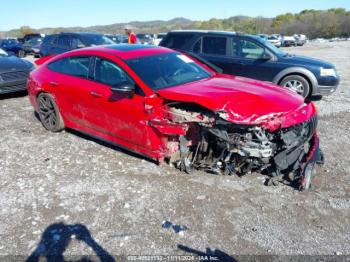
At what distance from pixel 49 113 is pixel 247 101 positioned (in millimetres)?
3608

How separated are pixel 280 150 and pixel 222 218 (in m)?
1.05

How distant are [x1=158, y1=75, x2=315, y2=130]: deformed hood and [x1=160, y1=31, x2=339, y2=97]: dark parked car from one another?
3.40 meters

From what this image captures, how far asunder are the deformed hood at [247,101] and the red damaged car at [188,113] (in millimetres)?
11

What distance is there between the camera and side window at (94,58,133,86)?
169 inches

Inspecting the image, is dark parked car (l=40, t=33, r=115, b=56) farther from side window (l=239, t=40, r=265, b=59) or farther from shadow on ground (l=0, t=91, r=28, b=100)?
side window (l=239, t=40, r=265, b=59)

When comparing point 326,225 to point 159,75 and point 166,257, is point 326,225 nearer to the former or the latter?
point 166,257

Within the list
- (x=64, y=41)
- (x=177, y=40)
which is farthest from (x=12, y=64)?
(x=177, y=40)

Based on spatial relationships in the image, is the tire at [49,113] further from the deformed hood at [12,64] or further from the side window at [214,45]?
the side window at [214,45]

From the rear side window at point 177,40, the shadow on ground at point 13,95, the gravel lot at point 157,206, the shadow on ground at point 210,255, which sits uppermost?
the rear side window at point 177,40

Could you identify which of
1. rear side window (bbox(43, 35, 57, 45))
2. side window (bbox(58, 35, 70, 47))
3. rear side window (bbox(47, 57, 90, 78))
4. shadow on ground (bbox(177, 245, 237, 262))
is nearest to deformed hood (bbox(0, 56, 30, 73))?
rear side window (bbox(47, 57, 90, 78))

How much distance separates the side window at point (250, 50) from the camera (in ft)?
24.5

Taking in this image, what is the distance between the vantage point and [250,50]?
7.54 metres

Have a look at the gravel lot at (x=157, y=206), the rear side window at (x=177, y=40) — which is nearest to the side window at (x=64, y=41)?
the rear side window at (x=177, y=40)

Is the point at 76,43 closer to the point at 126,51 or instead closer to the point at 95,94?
the point at 126,51
